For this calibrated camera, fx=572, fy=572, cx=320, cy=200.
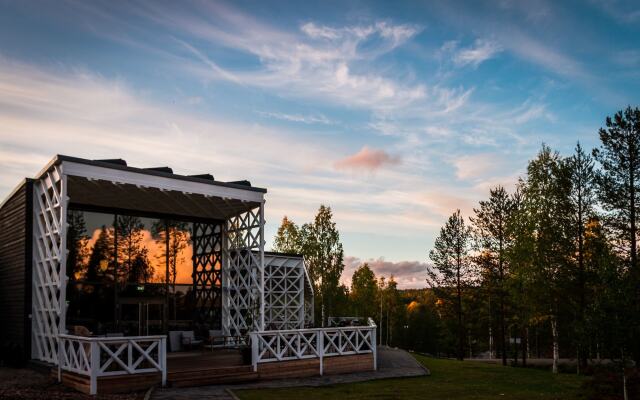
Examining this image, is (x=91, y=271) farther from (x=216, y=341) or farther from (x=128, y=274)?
(x=216, y=341)

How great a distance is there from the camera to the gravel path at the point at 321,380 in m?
12.3

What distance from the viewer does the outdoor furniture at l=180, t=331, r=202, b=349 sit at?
752 inches

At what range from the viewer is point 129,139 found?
65.3 feet

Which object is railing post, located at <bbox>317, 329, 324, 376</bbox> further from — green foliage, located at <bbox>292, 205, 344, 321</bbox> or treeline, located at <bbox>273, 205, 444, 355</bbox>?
green foliage, located at <bbox>292, 205, 344, 321</bbox>

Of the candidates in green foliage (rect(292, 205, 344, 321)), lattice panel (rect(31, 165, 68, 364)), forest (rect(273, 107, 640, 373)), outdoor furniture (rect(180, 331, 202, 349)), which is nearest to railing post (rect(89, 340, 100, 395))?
lattice panel (rect(31, 165, 68, 364))

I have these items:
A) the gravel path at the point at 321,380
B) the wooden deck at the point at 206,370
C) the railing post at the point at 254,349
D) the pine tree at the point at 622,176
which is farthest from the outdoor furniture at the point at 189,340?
the pine tree at the point at 622,176

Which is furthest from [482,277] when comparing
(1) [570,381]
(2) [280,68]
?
(2) [280,68]

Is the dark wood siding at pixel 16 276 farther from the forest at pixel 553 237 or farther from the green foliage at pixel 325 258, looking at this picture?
the green foliage at pixel 325 258

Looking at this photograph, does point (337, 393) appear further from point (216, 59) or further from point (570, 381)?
point (216, 59)

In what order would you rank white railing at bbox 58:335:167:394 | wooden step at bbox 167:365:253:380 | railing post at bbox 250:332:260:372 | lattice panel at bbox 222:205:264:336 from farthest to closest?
lattice panel at bbox 222:205:264:336 < railing post at bbox 250:332:260:372 < wooden step at bbox 167:365:253:380 < white railing at bbox 58:335:167:394

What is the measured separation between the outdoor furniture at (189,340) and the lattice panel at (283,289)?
28.7ft

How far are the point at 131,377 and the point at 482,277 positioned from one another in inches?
897

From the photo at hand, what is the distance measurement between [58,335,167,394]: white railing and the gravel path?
0.78m

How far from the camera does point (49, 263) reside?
16.5 metres
